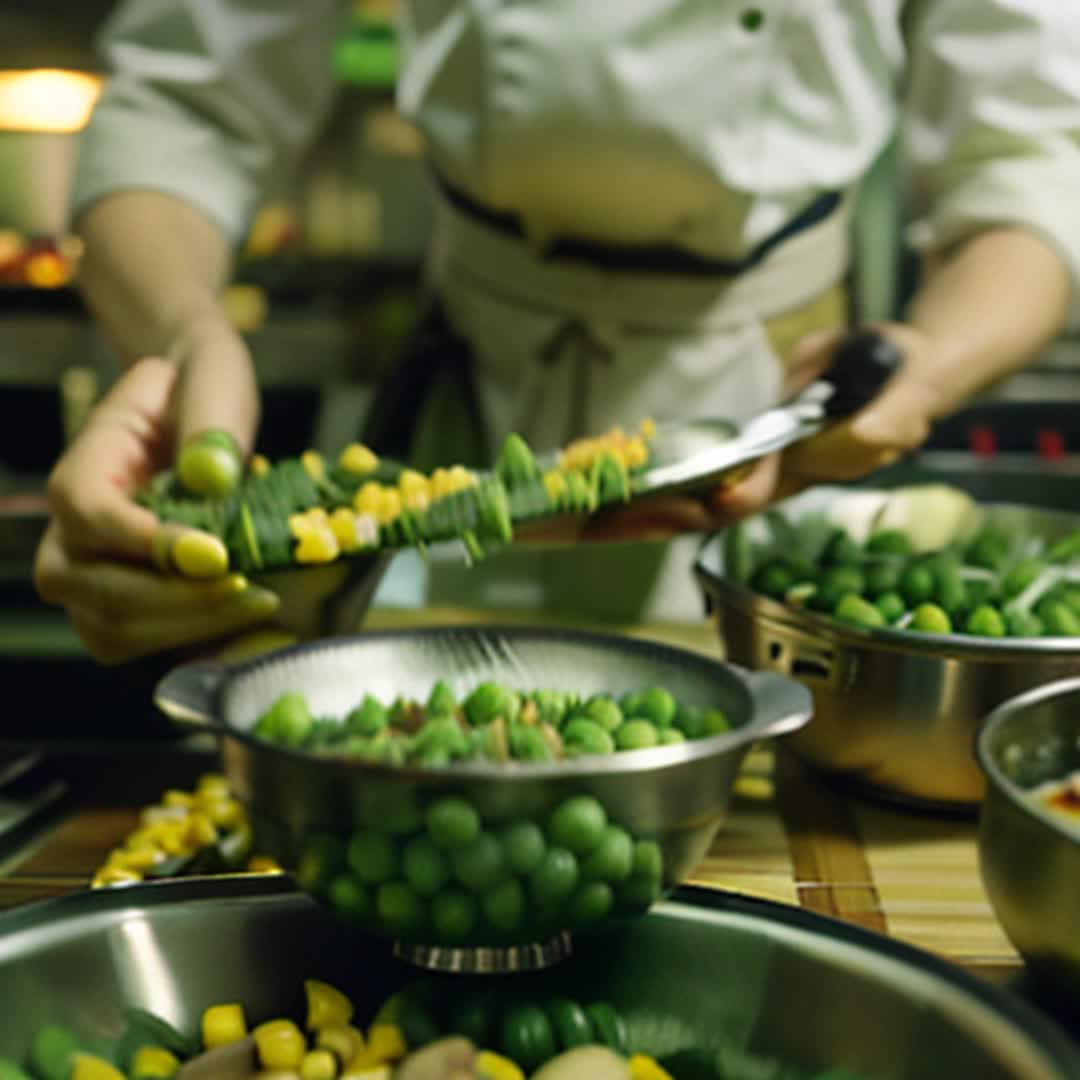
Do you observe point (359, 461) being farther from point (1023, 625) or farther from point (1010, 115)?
point (1010, 115)

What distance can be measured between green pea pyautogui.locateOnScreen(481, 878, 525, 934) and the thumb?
1.77 ft

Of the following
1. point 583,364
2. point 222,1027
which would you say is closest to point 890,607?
point 222,1027

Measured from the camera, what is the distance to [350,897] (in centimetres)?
58

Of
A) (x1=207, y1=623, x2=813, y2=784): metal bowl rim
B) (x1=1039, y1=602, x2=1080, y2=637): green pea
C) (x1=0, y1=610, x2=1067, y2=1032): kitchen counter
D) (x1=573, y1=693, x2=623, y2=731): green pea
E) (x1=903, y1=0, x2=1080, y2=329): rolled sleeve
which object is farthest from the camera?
(x1=903, y1=0, x2=1080, y2=329): rolled sleeve

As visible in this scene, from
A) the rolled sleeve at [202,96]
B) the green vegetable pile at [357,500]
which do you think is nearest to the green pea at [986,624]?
the green vegetable pile at [357,500]

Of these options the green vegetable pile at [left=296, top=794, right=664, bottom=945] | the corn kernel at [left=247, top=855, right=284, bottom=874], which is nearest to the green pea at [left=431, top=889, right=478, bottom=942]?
the green vegetable pile at [left=296, top=794, right=664, bottom=945]

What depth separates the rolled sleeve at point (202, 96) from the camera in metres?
1.45

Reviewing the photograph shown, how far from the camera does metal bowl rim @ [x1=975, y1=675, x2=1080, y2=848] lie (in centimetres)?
60

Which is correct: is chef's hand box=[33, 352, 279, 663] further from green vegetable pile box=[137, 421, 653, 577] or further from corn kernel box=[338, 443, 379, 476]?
corn kernel box=[338, 443, 379, 476]

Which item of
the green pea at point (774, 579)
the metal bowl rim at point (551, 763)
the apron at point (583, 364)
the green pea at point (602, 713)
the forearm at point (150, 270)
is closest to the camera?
the metal bowl rim at point (551, 763)

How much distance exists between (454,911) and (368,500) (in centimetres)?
37

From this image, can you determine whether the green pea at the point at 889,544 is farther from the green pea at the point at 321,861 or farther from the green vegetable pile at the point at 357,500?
the green pea at the point at 321,861

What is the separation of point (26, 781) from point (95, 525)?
0.19 m

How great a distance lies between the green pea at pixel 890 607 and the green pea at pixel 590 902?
0.40 m
